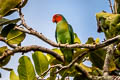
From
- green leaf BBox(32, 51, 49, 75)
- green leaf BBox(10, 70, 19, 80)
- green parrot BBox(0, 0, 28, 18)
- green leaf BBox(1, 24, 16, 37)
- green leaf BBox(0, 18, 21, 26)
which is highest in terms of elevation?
green parrot BBox(0, 0, 28, 18)

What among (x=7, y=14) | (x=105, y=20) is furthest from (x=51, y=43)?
(x=7, y=14)

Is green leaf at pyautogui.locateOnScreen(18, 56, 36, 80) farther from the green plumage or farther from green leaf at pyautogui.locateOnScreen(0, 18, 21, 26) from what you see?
the green plumage

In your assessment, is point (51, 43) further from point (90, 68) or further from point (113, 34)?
point (90, 68)

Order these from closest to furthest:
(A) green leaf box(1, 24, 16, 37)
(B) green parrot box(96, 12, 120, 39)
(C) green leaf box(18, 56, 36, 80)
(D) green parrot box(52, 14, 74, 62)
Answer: (B) green parrot box(96, 12, 120, 39), (A) green leaf box(1, 24, 16, 37), (C) green leaf box(18, 56, 36, 80), (D) green parrot box(52, 14, 74, 62)

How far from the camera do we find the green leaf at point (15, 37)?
1.74 metres

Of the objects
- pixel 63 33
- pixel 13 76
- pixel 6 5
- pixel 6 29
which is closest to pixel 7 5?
pixel 6 5

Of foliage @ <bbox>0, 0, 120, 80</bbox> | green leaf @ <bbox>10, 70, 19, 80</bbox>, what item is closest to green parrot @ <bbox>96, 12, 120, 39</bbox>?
foliage @ <bbox>0, 0, 120, 80</bbox>

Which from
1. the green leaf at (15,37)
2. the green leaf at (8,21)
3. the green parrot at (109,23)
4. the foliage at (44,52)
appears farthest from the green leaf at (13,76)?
the green parrot at (109,23)

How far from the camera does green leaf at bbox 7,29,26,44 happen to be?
1.74 meters

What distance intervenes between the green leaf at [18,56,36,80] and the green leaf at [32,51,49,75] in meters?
0.08

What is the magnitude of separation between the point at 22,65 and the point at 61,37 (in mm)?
2662

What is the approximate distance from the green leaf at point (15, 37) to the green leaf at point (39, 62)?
205 millimetres

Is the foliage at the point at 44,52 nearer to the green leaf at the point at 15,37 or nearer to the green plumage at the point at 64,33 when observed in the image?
the green leaf at the point at 15,37

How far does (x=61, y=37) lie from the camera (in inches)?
177
